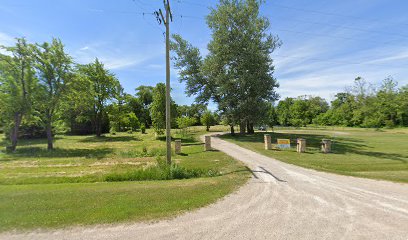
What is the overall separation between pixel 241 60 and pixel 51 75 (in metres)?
23.6

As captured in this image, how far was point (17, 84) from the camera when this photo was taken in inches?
880

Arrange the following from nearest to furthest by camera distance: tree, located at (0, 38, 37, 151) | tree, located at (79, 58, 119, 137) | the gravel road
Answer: the gravel road
tree, located at (0, 38, 37, 151)
tree, located at (79, 58, 119, 137)

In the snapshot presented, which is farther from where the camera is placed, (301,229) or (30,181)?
(30,181)

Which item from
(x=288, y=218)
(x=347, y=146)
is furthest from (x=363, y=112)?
(x=288, y=218)

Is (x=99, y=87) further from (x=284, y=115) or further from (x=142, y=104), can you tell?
(x=284, y=115)

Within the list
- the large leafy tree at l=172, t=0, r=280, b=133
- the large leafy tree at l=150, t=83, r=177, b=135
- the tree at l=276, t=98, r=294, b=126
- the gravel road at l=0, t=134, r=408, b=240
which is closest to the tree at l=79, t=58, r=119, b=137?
the large leafy tree at l=150, t=83, r=177, b=135

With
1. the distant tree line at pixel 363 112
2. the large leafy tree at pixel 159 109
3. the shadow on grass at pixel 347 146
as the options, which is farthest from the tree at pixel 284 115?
the large leafy tree at pixel 159 109

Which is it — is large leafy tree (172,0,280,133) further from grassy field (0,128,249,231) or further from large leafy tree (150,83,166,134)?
grassy field (0,128,249,231)

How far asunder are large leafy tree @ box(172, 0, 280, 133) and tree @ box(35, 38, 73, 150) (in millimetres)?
17837

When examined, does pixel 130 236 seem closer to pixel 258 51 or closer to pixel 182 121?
pixel 258 51

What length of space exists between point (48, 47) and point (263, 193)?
27.9 metres

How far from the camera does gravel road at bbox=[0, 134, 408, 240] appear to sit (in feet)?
16.4

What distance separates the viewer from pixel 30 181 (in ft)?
35.0

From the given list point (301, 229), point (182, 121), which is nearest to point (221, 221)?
point (301, 229)
